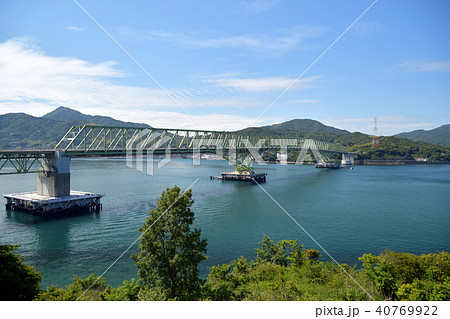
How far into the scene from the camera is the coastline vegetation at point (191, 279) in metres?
7.90

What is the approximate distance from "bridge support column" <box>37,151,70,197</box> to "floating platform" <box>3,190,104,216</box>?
1.53 feet

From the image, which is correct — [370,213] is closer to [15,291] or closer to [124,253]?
[124,253]

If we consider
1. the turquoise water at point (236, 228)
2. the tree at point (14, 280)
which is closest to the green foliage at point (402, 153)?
the turquoise water at point (236, 228)

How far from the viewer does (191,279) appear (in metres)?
8.03

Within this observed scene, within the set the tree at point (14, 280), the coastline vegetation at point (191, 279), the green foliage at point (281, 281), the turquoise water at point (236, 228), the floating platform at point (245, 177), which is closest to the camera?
the tree at point (14, 280)

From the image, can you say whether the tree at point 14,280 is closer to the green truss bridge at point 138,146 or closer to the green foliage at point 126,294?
the green foliage at point 126,294

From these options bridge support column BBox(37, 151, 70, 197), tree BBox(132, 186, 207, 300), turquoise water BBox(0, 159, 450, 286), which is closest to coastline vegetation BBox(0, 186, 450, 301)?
tree BBox(132, 186, 207, 300)

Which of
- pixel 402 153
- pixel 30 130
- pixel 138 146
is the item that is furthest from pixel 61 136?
pixel 402 153

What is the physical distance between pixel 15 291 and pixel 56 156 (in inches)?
770

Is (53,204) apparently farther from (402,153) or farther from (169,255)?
(402,153)

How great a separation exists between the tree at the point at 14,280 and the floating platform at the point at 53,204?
15.7 metres

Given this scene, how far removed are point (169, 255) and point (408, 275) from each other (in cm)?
833

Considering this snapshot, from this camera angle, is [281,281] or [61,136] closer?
[281,281]

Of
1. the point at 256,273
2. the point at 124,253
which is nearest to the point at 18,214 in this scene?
the point at 124,253
